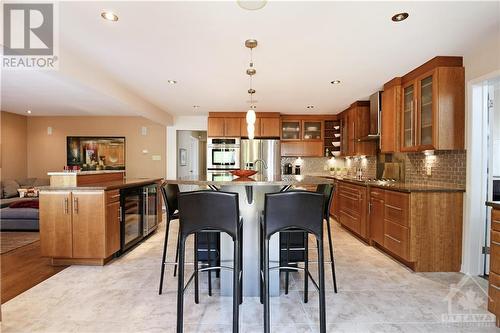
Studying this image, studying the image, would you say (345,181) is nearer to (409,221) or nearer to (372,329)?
(409,221)

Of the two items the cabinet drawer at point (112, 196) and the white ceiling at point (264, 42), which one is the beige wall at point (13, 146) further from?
the cabinet drawer at point (112, 196)

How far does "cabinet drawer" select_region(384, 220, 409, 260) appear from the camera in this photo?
9.81 ft

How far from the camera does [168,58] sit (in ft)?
9.84

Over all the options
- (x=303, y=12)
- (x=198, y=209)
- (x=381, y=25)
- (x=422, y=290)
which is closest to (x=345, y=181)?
(x=422, y=290)

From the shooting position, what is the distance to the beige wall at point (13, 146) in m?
6.07

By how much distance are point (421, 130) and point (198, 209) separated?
2.96 metres

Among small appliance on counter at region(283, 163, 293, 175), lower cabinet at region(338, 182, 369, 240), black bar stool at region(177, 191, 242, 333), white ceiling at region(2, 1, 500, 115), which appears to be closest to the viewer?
black bar stool at region(177, 191, 242, 333)

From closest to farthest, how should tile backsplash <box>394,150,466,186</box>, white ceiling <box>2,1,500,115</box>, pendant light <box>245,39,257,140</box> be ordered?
white ceiling <box>2,1,500,115</box> < pendant light <box>245,39,257,140</box> < tile backsplash <box>394,150,466,186</box>

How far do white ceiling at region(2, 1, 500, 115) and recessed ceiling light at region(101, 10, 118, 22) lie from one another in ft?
0.18

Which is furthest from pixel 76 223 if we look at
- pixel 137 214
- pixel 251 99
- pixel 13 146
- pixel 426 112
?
pixel 13 146

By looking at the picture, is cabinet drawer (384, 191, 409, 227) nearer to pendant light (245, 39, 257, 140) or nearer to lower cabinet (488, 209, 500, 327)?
lower cabinet (488, 209, 500, 327)

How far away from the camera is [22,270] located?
293cm

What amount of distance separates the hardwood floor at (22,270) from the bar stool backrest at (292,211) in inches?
94.1

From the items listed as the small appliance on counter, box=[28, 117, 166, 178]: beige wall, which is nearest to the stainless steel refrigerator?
the small appliance on counter
